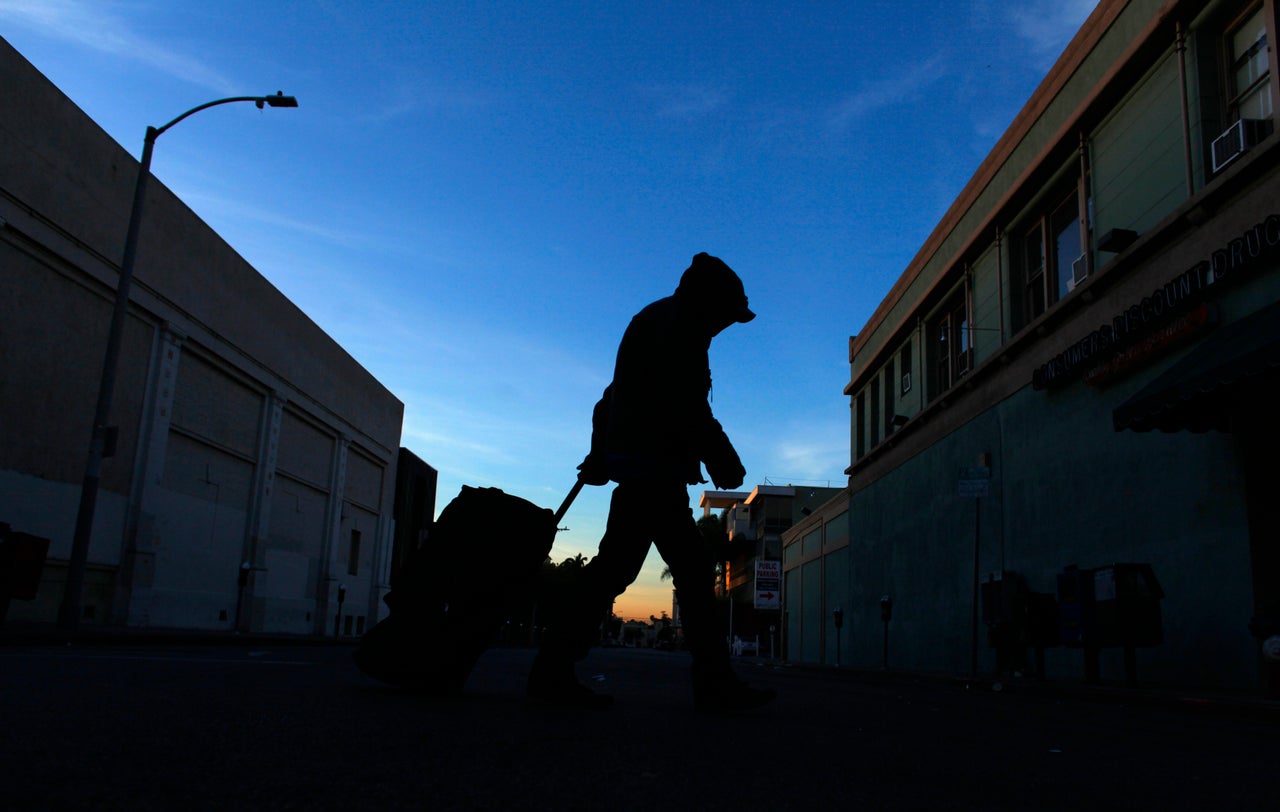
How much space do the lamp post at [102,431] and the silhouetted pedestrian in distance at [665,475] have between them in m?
13.2

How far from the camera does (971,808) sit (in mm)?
2412

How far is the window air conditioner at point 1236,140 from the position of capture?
1135cm

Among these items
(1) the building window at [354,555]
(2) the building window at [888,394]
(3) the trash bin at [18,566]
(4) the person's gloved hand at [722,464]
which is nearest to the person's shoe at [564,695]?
(4) the person's gloved hand at [722,464]

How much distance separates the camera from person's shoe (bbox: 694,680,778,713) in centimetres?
448

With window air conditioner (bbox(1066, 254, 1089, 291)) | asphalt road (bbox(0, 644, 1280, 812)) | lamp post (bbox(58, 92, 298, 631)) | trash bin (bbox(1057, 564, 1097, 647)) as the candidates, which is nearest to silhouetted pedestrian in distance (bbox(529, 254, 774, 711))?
asphalt road (bbox(0, 644, 1280, 812))

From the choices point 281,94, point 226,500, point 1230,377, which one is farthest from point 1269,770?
point 226,500

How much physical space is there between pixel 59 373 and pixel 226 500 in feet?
29.7

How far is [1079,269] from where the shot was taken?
16.0m

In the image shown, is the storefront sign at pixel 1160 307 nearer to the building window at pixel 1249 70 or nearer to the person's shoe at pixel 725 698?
the building window at pixel 1249 70

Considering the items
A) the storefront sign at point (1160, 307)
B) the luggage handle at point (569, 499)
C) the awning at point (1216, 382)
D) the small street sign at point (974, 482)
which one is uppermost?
the storefront sign at point (1160, 307)

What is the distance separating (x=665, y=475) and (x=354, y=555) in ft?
134

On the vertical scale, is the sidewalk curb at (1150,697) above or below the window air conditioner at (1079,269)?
below

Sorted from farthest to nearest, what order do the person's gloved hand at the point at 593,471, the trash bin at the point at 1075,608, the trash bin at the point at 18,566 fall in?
1. the trash bin at the point at 18,566
2. the trash bin at the point at 1075,608
3. the person's gloved hand at the point at 593,471

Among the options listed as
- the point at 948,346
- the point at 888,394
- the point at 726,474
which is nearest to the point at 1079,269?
the point at 948,346
